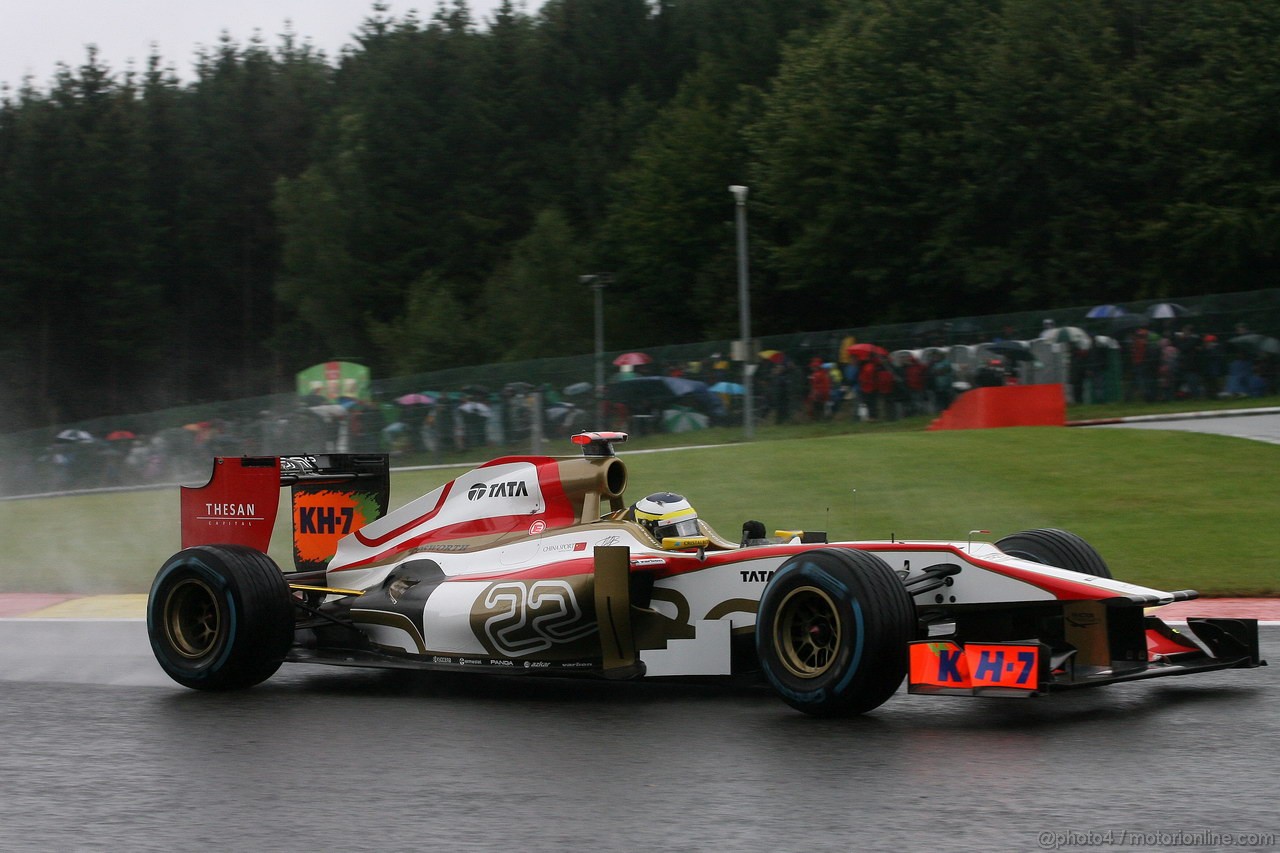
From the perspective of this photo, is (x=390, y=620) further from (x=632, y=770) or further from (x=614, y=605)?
(x=632, y=770)

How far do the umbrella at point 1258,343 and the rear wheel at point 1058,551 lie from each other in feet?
62.6

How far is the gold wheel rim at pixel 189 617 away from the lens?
896 cm

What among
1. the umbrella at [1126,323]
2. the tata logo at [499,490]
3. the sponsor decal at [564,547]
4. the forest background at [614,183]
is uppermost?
the forest background at [614,183]

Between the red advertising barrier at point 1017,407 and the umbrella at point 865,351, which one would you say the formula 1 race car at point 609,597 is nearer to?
the red advertising barrier at point 1017,407

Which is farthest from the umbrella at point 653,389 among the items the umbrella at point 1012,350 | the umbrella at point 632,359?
the umbrella at point 1012,350

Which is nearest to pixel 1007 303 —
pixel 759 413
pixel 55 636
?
pixel 759 413

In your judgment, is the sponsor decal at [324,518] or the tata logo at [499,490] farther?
the sponsor decal at [324,518]

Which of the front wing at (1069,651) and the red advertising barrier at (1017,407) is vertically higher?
the red advertising barrier at (1017,407)

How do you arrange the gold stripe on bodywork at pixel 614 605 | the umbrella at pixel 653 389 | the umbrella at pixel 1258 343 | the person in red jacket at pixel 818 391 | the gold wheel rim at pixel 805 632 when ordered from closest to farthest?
the gold wheel rim at pixel 805 632 → the gold stripe on bodywork at pixel 614 605 → the person in red jacket at pixel 818 391 → the umbrella at pixel 1258 343 → the umbrella at pixel 653 389

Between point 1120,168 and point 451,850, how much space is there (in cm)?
3949

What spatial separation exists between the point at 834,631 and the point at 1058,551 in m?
1.77

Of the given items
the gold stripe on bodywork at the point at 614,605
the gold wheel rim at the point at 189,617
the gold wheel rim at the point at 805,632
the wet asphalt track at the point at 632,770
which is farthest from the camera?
the gold wheel rim at the point at 189,617

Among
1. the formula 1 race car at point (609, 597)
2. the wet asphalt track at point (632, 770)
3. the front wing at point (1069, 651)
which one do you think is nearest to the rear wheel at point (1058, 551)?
the formula 1 race car at point (609, 597)

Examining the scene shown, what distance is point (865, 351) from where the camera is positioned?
26203 mm
